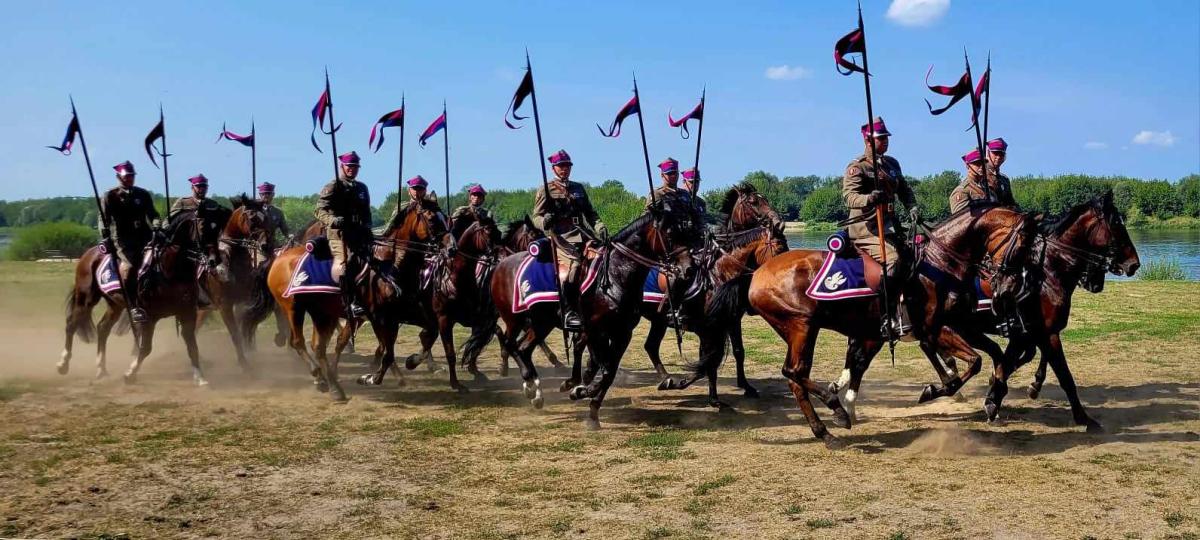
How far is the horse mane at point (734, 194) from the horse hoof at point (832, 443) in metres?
4.39

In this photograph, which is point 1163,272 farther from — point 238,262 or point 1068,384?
point 238,262

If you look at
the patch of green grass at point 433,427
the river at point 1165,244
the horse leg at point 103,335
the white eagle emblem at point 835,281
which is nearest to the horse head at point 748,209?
the white eagle emblem at point 835,281

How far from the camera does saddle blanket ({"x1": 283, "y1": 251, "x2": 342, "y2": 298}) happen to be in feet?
41.6

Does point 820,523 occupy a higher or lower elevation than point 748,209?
lower

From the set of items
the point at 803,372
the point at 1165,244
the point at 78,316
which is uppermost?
the point at 1165,244

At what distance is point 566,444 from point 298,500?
9.49ft

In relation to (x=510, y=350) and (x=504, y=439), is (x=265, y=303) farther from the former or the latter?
(x=504, y=439)

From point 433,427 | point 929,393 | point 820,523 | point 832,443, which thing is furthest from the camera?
point 433,427

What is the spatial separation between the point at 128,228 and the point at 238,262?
1824 millimetres

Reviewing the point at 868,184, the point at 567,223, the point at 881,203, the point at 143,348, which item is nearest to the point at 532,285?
the point at 567,223

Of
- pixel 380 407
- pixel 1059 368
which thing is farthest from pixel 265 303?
pixel 1059 368

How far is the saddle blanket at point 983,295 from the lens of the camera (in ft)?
35.2

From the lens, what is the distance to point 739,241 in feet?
37.6

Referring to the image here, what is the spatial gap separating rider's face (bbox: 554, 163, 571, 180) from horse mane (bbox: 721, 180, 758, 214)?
87.4 inches
